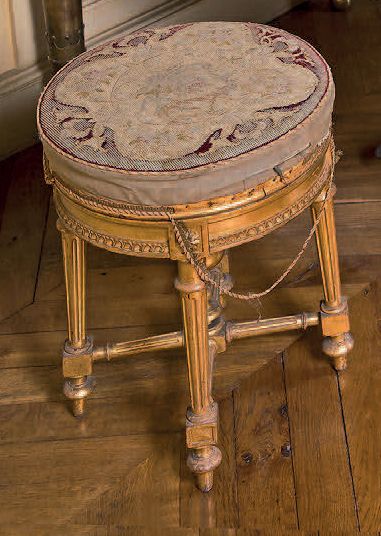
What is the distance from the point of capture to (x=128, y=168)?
86 cm

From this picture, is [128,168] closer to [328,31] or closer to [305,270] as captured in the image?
[305,270]

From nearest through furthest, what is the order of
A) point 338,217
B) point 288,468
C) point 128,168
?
point 128,168 → point 288,468 → point 338,217

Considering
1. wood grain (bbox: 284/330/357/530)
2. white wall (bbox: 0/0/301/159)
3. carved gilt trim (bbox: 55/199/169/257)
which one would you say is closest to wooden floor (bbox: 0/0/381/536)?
wood grain (bbox: 284/330/357/530)

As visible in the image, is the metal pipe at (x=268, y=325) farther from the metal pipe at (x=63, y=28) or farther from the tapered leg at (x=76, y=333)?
the metal pipe at (x=63, y=28)

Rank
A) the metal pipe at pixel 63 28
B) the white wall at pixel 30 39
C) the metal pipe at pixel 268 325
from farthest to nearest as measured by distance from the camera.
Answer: the white wall at pixel 30 39 < the metal pipe at pixel 63 28 < the metal pipe at pixel 268 325

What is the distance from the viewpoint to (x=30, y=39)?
157 cm

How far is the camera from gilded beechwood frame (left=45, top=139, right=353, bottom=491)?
900mm

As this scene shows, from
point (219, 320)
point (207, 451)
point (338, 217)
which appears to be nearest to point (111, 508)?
point (207, 451)

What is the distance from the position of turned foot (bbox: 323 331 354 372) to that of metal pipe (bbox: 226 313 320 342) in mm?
39

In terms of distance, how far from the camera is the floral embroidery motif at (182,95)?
884 millimetres

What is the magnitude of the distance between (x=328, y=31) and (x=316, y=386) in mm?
948

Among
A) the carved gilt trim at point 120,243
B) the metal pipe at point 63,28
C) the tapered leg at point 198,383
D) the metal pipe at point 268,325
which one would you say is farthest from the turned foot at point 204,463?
the metal pipe at point 63,28

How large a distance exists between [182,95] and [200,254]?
162 mm

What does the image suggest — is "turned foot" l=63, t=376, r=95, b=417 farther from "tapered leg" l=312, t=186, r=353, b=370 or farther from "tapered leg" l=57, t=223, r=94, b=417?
"tapered leg" l=312, t=186, r=353, b=370
